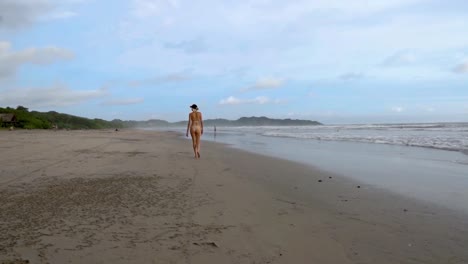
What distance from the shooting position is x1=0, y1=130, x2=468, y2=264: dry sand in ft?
12.3

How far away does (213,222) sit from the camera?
480 cm

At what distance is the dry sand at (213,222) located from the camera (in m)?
3.73

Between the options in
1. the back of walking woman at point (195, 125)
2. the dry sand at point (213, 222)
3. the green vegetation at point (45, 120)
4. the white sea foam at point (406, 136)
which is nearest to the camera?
the dry sand at point (213, 222)

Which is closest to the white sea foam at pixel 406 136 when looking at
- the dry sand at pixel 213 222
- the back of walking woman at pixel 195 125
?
the back of walking woman at pixel 195 125

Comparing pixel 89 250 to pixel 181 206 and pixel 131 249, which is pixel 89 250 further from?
pixel 181 206

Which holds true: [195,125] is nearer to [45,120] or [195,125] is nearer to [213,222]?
[213,222]

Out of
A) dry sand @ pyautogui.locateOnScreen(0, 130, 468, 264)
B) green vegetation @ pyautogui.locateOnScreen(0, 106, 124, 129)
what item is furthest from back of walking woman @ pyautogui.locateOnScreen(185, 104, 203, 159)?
green vegetation @ pyautogui.locateOnScreen(0, 106, 124, 129)

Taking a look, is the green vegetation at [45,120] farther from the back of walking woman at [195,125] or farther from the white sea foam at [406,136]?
the back of walking woman at [195,125]

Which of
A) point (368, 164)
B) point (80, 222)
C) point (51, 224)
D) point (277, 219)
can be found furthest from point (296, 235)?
point (368, 164)

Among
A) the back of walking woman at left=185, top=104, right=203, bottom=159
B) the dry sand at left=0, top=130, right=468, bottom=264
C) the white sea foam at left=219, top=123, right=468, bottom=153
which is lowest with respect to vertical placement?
the dry sand at left=0, top=130, right=468, bottom=264

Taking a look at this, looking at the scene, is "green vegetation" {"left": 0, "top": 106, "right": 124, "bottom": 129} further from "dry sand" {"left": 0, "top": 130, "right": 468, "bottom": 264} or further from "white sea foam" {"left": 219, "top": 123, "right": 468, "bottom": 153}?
"dry sand" {"left": 0, "top": 130, "right": 468, "bottom": 264}

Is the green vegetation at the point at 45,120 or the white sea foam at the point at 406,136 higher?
the green vegetation at the point at 45,120

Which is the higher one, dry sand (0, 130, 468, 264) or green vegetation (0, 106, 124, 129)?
green vegetation (0, 106, 124, 129)

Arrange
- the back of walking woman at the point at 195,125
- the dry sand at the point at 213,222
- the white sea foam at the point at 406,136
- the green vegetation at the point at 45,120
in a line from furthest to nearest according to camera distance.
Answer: the green vegetation at the point at 45,120, the white sea foam at the point at 406,136, the back of walking woman at the point at 195,125, the dry sand at the point at 213,222
